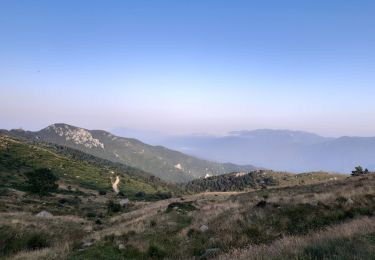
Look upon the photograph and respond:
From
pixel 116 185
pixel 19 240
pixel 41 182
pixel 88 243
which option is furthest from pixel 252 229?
pixel 116 185

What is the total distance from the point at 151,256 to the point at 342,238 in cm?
749

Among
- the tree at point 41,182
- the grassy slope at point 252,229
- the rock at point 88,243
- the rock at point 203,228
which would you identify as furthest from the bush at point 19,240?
the tree at point 41,182

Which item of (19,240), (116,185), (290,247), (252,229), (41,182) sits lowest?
(116,185)

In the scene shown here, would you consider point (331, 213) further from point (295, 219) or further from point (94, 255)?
point (94, 255)

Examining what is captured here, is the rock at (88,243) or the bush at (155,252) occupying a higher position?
the bush at (155,252)

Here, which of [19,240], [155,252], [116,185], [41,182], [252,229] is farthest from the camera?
[116,185]

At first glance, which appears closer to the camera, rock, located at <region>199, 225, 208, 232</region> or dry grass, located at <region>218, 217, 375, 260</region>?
dry grass, located at <region>218, 217, 375, 260</region>

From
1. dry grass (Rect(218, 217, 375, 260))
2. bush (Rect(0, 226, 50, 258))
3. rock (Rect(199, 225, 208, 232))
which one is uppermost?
Answer: dry grass (Rect(218, 217, 375, 260))

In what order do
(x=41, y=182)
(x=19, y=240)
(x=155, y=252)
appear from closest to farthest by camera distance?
(x=155, y=252) → (x=19, y=240) → (x=41, y=182)

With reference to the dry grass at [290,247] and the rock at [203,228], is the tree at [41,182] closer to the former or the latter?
the rock at [203,228]

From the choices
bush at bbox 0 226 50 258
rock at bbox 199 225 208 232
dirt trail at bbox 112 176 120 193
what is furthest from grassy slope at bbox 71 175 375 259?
dirt trail at bbox 112 176 120 193

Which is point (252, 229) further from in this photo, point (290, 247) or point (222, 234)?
point (290, 247)

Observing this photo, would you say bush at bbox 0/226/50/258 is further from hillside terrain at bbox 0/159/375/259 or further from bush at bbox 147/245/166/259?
bush at bbox 147/245/166/259

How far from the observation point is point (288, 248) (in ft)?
30.3
